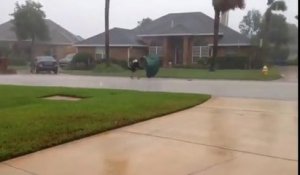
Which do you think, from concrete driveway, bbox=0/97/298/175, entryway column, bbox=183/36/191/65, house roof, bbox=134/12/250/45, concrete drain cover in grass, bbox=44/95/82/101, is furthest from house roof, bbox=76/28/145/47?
concrete driveway, bbox=0/97/298/175

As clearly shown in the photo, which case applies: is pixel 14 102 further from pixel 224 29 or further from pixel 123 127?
pixel 224 29

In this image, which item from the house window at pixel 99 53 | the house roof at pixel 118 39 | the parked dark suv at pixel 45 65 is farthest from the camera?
the house window at pixel 99 53

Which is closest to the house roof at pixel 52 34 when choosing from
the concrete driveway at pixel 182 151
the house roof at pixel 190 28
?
the house roof at pixel 190 28

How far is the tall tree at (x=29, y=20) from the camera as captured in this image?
164 ft

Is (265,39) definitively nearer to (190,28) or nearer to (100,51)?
(190,28)

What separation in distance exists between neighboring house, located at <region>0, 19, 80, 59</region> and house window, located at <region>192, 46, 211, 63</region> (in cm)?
2015

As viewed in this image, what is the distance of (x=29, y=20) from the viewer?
165 ft

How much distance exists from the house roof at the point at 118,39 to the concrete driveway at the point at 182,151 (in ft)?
128

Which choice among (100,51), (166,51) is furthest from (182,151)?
(100,51)

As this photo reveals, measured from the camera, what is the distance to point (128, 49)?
46312mm

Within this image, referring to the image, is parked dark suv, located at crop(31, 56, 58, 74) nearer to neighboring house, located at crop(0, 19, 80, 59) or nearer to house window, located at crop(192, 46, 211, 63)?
house window, located at crop(192, 46, 211, 63)

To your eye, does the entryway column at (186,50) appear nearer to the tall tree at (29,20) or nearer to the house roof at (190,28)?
the house roof at (190,28)

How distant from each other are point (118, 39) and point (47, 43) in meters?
14.3

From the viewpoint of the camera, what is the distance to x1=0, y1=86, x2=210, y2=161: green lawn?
21.2ft
